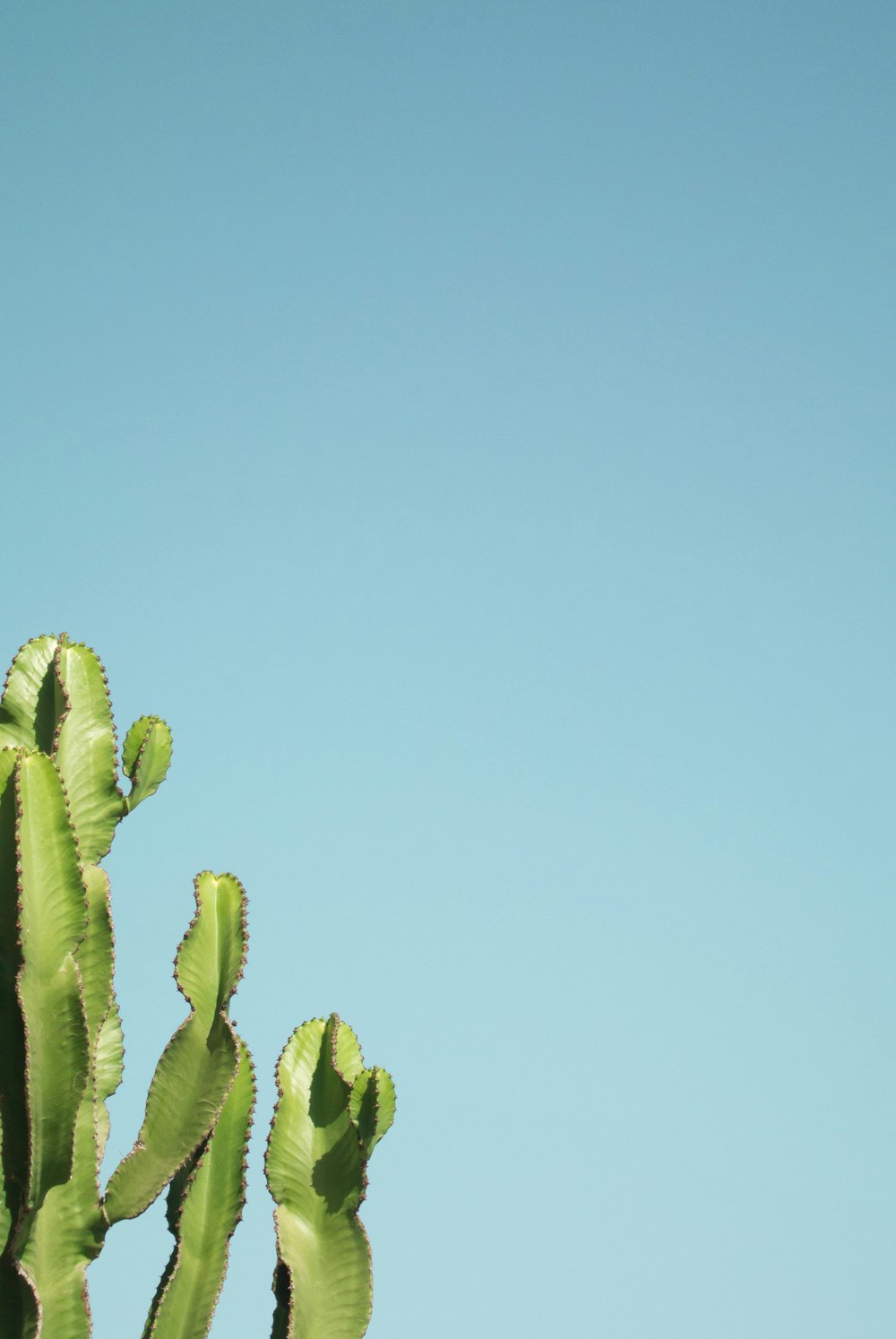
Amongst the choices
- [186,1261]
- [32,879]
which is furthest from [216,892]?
[186,1261]

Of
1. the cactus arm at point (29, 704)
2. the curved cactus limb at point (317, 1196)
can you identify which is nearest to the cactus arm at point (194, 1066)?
the curved cactus limb at point (317, 1196)

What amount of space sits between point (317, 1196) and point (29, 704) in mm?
1590

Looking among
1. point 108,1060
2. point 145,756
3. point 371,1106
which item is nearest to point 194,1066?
point 108,1060

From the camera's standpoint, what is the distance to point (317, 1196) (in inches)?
151

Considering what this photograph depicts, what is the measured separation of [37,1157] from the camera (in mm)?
3426

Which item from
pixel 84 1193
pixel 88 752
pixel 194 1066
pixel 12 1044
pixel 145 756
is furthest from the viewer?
pixel 145 756

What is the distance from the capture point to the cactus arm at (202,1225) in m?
3.60

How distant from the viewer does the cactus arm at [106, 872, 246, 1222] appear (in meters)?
3.67

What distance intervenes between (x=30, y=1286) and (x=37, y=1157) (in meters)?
0.29

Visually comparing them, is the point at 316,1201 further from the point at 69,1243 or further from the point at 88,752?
the point at 88,752

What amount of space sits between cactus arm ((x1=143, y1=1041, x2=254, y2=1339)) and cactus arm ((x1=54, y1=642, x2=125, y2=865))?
2.60ft

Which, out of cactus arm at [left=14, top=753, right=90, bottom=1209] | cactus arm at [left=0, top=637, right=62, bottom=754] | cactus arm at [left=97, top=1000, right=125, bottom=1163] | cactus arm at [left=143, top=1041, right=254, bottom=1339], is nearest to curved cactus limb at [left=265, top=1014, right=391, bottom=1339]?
cactus arm at [left=143, top=1041, right=254, bottom=1339]

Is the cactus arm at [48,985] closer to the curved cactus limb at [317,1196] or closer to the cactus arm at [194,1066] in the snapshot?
A: the cactus arm at [194,1066]

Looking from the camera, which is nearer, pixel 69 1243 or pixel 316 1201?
pixel 69 1243
